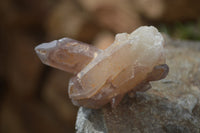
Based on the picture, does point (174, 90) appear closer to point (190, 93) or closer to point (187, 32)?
point (190, 93)

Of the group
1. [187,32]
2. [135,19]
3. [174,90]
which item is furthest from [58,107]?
[174,90]

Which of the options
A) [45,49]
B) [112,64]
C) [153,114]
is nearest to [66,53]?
[45,49]

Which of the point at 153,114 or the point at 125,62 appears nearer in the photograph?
the point at 125,62

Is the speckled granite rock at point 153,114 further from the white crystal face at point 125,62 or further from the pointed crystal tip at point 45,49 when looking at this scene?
the pointed crystal tip at point 45,49

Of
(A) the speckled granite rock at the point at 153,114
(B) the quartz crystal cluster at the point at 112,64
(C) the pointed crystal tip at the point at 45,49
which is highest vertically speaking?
(C) the pointed crystal tip at the point at 45,49

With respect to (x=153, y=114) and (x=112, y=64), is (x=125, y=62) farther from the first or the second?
(x=153, y=114)

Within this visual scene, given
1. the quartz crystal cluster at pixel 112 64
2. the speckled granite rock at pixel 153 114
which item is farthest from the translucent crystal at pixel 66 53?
the speckled granite rock at pixel 153 114
